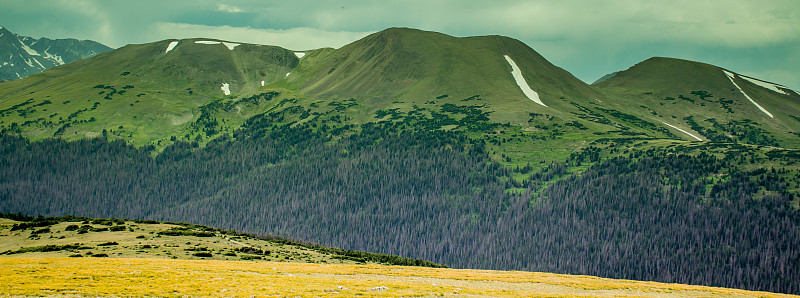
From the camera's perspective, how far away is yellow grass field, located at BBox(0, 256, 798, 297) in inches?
2200

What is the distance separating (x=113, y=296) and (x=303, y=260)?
7213 cm

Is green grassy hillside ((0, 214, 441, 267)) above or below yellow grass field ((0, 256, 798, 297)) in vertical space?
below

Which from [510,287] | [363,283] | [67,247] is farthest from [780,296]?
[67,247]

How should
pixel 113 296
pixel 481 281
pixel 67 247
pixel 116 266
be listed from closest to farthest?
pixel 113 296, pixel 116 266, pixel 481 281, pixel 67 247

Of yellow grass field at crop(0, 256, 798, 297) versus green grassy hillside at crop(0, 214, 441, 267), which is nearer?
yellow grass field at crop(0, 256, 798, 297)

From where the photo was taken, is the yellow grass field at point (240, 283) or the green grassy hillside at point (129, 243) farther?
the green grassy hillside at point (129, 243)

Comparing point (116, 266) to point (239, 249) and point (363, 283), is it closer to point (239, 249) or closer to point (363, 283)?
point (363, 283)

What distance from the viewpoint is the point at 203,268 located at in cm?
7919

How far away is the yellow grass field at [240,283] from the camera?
55.9 m

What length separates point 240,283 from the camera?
207ft

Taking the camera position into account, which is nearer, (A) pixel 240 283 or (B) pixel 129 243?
(A) pixel 240 283

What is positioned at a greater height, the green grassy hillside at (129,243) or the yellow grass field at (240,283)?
the yellow grass field at (240,283)

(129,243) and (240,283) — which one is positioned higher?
(240,283)

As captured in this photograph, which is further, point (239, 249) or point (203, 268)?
point (239, 249)
